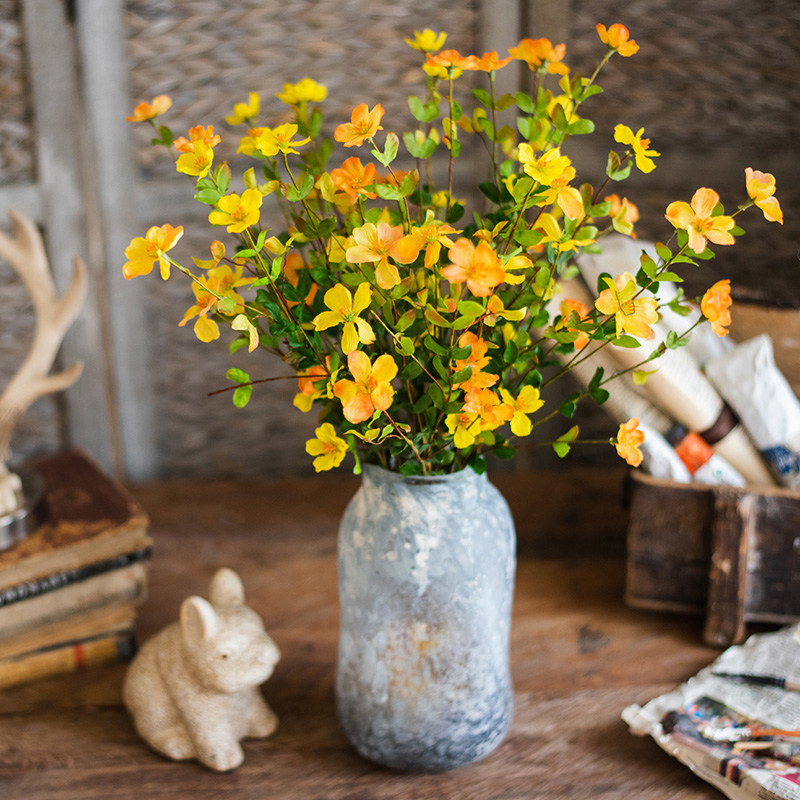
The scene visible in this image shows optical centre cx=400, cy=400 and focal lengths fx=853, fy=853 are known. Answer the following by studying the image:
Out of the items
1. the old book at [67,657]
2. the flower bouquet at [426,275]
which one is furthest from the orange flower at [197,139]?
the old book at [67,657]

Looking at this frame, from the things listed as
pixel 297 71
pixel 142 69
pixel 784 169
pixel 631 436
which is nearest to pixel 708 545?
A: pixel 631 436

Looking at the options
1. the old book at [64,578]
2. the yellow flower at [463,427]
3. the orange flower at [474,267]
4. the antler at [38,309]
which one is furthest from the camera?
the antler at [38,309]

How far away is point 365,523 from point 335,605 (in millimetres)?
327

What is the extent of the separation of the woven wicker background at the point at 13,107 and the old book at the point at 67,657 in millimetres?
654

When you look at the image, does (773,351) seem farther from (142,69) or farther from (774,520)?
(142,69)

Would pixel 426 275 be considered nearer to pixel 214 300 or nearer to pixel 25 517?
pixel 214 300

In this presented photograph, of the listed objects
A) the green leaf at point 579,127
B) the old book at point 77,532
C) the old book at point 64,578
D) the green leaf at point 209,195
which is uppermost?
the green leaf at point 579,127

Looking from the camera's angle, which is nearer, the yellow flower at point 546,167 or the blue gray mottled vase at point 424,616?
the yellow flower at point 546,167

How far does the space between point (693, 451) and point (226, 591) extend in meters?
0.55

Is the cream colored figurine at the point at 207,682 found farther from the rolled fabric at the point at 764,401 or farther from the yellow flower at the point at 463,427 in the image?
the rolled fabric at the point at 764,401

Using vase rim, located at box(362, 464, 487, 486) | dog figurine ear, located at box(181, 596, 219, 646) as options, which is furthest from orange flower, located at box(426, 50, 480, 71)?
dog figurine ear, located at box(181, 596, 219, 646)

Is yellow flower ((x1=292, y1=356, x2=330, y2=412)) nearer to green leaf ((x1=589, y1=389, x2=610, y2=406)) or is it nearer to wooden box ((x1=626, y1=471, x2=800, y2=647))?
green leaf ((x1=589, y1=389, x2=610, y2=406))

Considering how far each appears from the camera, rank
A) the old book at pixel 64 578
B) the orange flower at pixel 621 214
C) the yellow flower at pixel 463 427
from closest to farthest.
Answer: the yellow flower at pixel 463 427, the orange flower at pixel 621 214, the old book at pixel 64 578

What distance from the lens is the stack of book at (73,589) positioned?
919 mm
